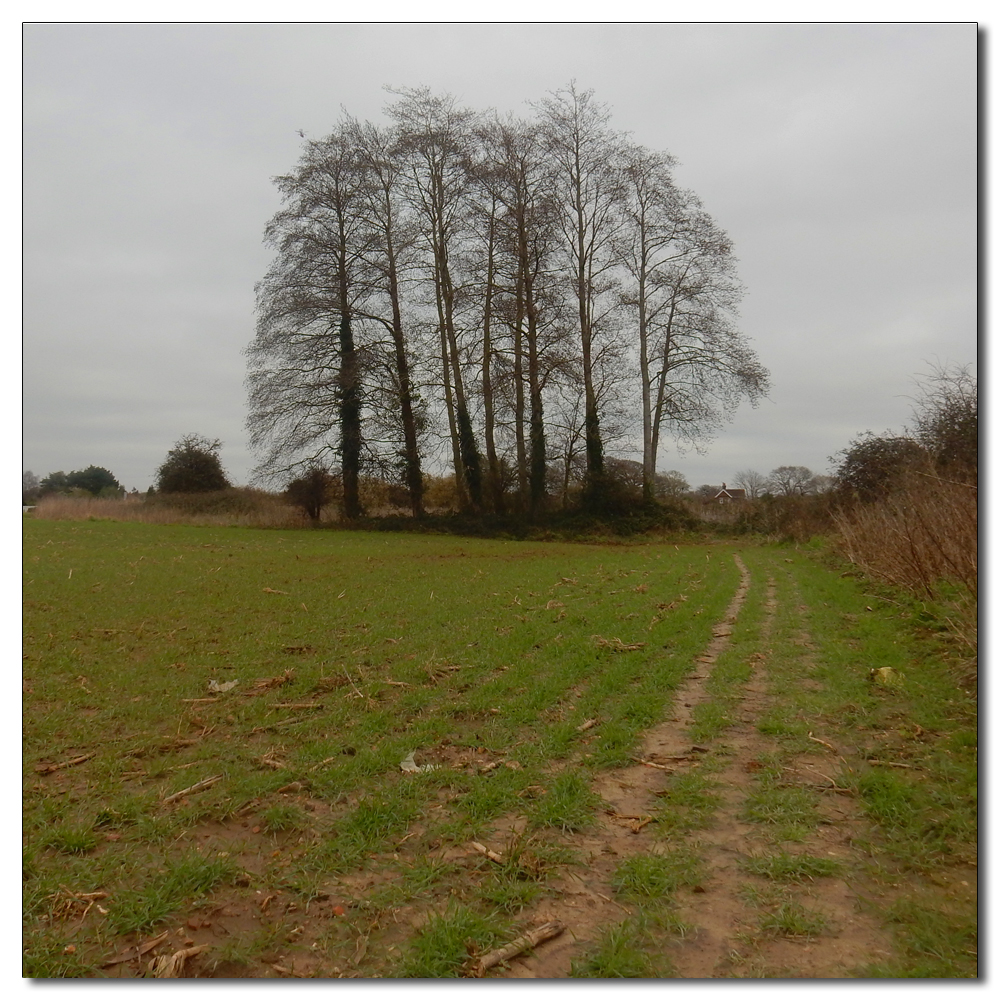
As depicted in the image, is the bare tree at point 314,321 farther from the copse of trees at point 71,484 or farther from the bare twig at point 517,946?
the bare twig at point 517,946

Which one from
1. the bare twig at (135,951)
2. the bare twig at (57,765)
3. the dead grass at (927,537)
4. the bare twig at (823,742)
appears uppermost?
the dead grass at (927,537)

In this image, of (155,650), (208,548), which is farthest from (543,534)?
(155,650)

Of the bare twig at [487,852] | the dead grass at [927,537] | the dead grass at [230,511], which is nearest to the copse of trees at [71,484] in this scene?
the bare twig at [487,852]

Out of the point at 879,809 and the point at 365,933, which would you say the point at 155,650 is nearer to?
the point at 365,933

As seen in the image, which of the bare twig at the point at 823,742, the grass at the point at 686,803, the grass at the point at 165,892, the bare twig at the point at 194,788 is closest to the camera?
the grass at the point at 165,892

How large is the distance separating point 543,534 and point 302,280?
14.6 metres

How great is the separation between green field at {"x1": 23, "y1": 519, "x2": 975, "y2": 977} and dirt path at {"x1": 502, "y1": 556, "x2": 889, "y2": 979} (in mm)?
40

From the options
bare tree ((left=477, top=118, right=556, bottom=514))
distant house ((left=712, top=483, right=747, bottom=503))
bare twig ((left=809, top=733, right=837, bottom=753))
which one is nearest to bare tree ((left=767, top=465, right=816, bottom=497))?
distant house ((left=712, top=483, right=747, bottom=503))

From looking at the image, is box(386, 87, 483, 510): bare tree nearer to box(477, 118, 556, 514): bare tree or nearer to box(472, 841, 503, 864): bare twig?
box(477, 118, 556, 514): bare tree

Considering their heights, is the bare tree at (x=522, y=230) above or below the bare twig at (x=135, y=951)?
above

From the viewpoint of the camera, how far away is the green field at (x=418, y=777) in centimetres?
249

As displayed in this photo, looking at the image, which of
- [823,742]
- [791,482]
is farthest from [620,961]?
[791,482]

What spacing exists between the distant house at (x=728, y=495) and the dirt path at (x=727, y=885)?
27126 mm

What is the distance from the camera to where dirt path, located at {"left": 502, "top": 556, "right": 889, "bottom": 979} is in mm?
2312
